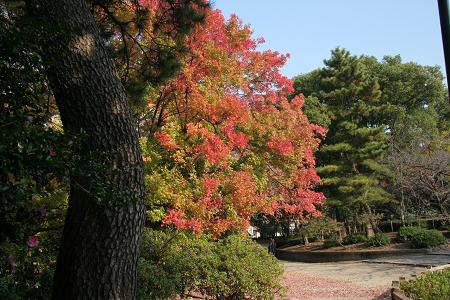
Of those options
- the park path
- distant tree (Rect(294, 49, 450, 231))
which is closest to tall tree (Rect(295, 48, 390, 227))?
distant tree (Rect(294, 49, 450, 231))

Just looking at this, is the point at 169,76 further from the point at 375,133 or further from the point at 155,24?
the point at 375,133

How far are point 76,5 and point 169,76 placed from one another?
2.37 meters

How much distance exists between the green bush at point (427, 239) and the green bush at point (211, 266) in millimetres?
14862

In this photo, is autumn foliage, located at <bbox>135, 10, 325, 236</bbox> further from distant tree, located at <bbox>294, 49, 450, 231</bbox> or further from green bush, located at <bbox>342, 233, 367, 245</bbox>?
green bush, located at <bbox>342, 233, 367, 245</bbox>

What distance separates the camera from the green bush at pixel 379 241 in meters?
23.9

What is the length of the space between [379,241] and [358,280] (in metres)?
9.41

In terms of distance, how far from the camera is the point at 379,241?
23.9m

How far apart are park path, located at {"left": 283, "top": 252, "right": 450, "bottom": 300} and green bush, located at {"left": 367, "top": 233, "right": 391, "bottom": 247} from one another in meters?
2.86

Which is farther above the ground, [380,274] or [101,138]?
[101,138]

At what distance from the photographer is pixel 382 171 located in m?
25.5

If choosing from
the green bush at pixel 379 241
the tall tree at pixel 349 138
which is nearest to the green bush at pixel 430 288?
the green bush at pixel 379 241

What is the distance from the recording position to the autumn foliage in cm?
979

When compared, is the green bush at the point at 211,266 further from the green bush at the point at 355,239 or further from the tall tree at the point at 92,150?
the green bush at the point at 355,239

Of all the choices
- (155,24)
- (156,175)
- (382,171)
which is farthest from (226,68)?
(382,171)
